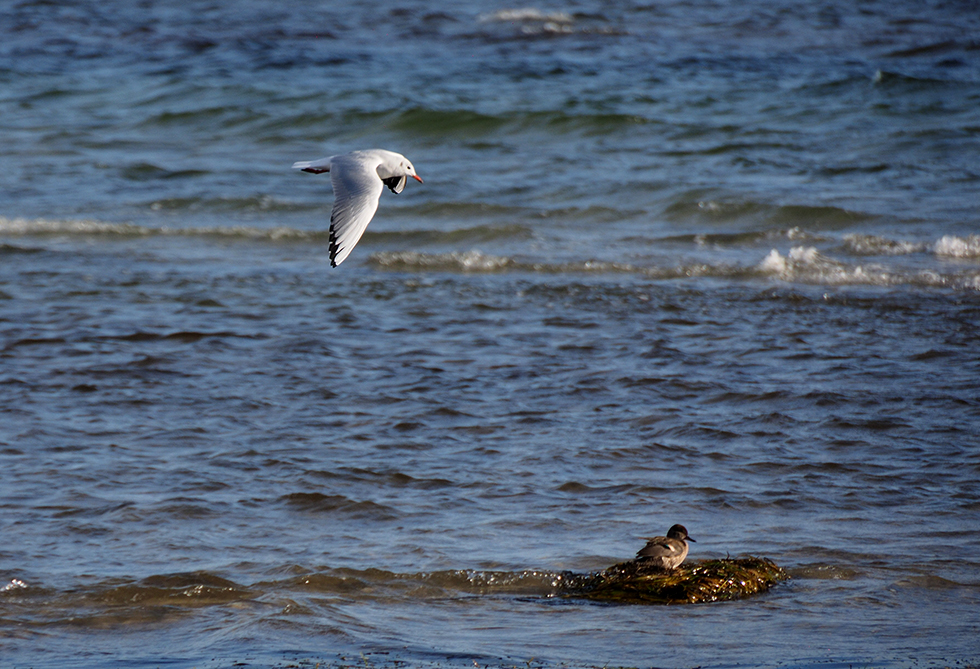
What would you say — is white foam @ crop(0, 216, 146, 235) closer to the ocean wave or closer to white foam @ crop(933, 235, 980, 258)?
the ocean wave

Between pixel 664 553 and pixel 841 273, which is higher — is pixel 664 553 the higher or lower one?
the lower one

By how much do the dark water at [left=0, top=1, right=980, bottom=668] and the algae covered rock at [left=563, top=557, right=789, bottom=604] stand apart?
90 millimetres

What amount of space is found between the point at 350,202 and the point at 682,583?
1964 mm

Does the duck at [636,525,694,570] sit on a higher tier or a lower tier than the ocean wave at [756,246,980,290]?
lower

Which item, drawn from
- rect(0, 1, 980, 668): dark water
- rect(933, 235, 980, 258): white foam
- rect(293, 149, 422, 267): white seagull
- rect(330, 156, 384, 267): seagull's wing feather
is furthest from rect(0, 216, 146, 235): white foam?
rect(933, 235, 980, 258): white foam

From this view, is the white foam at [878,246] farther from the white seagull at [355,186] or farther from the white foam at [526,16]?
the white foam at [526,16]

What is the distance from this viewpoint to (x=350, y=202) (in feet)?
15.8

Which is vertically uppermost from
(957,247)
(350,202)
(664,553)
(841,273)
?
(350,202)

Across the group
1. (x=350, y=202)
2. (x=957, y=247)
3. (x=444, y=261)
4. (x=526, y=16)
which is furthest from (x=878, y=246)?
(x=526, y=16)

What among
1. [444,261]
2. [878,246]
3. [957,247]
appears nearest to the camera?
[957,247]

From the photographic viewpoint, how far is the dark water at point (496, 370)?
4.13 metres

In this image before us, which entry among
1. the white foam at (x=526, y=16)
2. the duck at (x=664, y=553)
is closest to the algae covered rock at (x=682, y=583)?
the duck at (x=664, y=553)

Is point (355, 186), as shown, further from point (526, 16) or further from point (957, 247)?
point (526, 16)

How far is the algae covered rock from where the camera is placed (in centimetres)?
416
